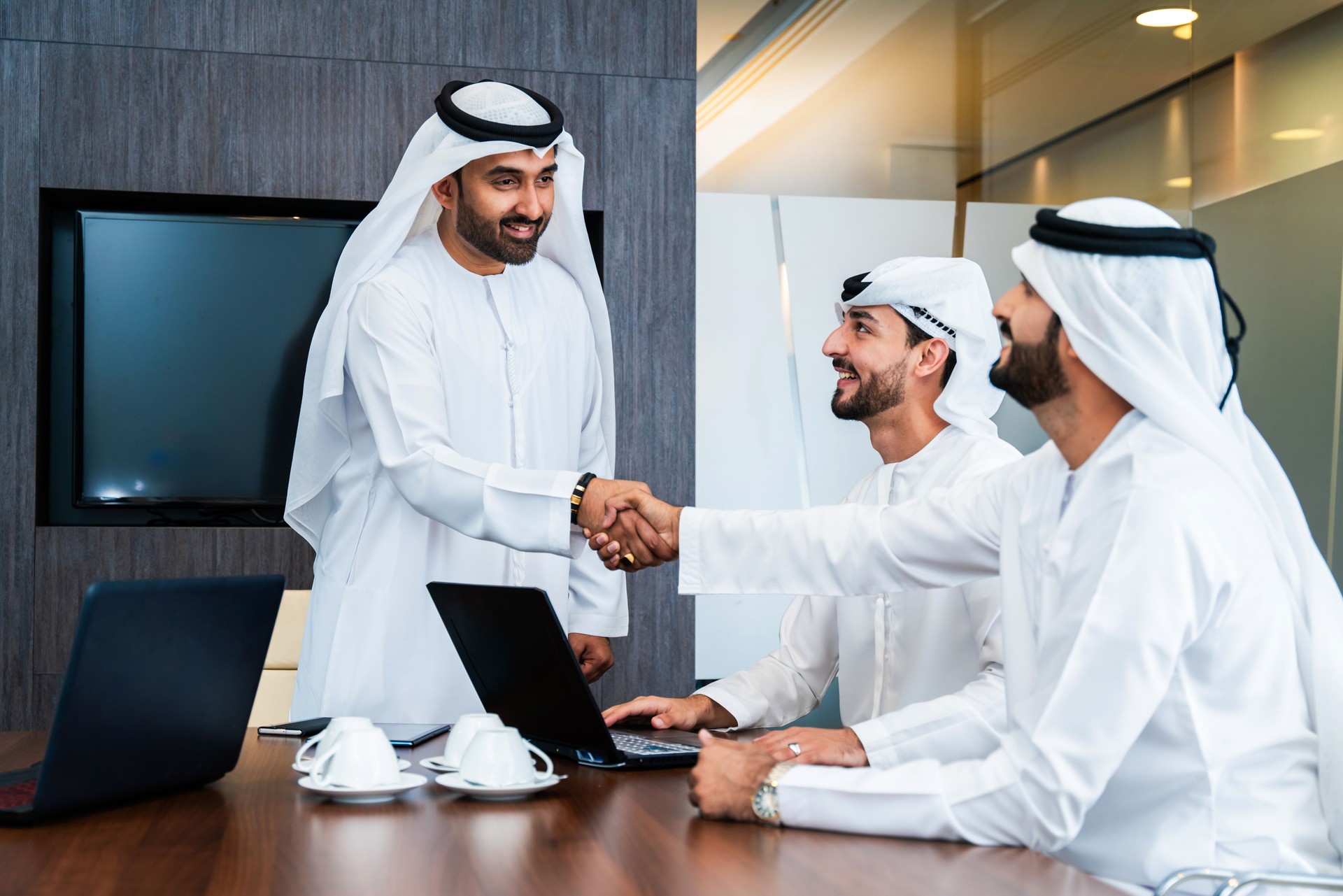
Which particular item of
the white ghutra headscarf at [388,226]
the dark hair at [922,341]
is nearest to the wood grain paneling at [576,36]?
the white ghutra headscarf at [388,226]

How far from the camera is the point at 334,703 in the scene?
95.1 inches

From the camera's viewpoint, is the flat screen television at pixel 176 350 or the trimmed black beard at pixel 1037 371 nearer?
the trimmed black beard at pixel 1037 371

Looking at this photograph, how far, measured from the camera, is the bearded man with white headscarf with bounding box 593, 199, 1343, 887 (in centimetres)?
131

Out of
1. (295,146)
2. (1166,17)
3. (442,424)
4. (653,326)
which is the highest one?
(1166,17)

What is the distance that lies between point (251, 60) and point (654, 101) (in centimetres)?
116

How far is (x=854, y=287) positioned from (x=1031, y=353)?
893mm

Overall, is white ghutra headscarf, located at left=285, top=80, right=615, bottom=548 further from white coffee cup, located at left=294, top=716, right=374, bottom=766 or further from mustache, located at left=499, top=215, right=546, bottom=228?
white coffee cup, located at left=294, top=716, right=374, bottom=766

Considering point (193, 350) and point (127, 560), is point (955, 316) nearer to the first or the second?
point (193, 350)

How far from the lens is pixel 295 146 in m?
3.58

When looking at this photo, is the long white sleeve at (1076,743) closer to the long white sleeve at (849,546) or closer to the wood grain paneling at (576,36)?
the long white sleeve at (849,546)

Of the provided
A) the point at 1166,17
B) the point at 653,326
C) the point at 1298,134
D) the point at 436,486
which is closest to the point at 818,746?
the point at 436,486

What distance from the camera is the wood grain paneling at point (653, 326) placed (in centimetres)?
375

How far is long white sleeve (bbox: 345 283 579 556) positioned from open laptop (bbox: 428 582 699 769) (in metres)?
0.48

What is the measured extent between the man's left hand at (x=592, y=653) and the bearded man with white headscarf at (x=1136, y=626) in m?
1.12
